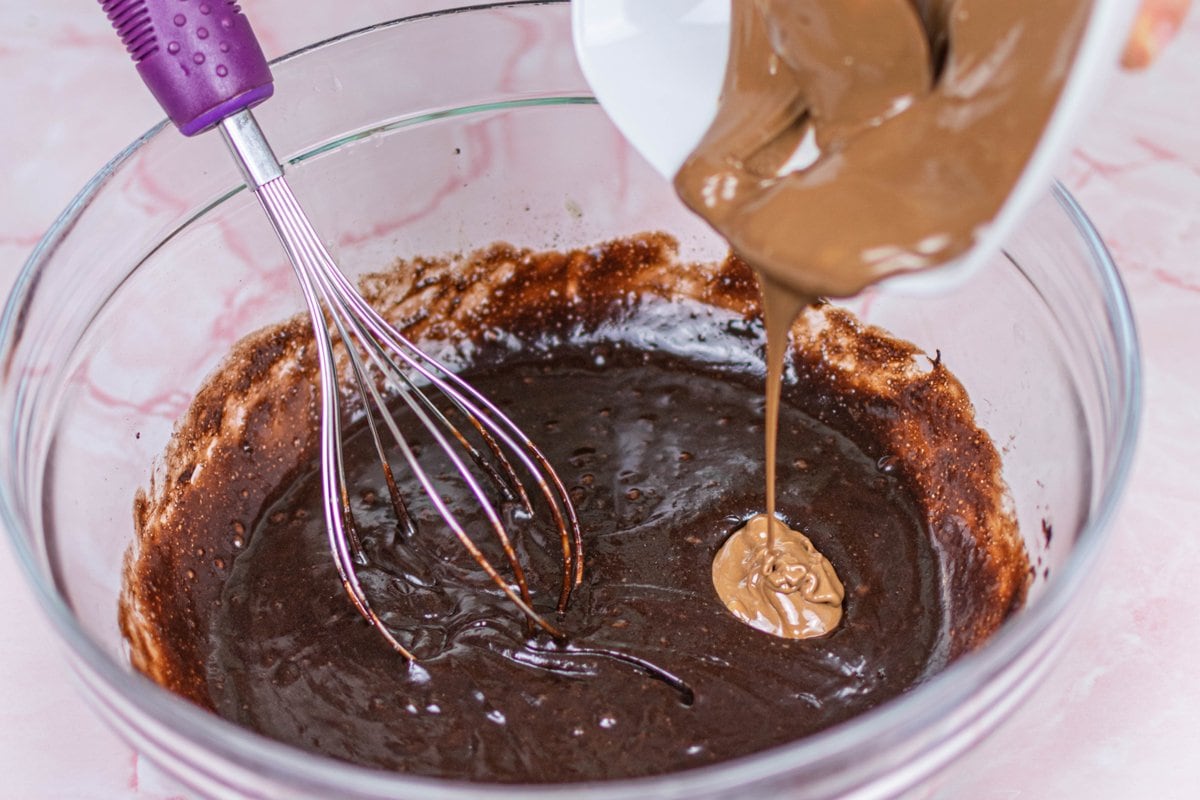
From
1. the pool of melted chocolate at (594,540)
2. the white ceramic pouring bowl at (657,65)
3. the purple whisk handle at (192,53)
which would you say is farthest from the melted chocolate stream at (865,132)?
the purple whisk handle at (192,53)

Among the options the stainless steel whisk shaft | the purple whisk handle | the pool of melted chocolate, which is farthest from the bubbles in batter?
the purple whisk handle

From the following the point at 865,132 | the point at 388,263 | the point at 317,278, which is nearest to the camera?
the point at 865,132

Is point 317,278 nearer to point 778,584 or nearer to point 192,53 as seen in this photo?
point 192,53

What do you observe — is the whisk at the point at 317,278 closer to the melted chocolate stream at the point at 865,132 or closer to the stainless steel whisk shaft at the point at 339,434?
the stainless steel whisk shaft at the point at 339,434

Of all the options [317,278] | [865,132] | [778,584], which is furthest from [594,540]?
[865,132]

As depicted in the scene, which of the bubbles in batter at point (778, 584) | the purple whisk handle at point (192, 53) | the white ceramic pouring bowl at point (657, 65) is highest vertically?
the purple whisk handle at point (192, 53)

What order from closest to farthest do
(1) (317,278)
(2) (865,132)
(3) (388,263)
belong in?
1. (2) (865,132)
2. (1) (317,278)
3. (3) (388,263)
